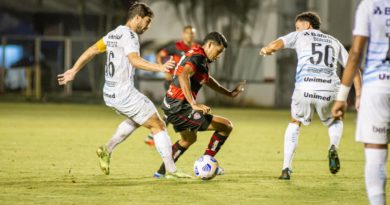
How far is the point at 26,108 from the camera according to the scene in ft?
89.6

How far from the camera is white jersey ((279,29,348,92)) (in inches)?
418

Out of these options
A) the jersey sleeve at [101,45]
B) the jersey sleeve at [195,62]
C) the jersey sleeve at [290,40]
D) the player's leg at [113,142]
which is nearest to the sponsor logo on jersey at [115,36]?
the jersey sleeve at [101,45]

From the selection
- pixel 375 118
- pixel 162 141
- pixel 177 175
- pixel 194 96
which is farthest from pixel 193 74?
pixel 375 118

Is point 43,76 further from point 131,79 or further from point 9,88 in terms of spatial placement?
point 131,79

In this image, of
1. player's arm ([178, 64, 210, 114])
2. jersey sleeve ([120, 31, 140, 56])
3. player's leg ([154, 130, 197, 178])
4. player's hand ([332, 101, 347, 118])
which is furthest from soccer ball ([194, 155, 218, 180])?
player's hand ([332, 101, 347, 118])

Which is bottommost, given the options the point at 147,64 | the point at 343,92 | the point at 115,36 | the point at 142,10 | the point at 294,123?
the point at 294,123

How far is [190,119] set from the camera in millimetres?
10344

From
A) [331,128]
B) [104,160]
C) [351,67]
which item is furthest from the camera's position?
[331,128]

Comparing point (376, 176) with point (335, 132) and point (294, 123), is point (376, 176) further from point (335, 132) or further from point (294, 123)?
point (335, 132)

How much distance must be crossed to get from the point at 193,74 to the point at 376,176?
3.93 metres

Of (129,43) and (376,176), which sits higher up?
(129,43)

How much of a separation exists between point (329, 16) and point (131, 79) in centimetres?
2470

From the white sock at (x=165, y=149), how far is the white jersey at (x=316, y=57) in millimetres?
1776

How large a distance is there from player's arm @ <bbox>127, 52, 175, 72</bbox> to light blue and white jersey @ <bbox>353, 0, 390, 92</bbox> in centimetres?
288
